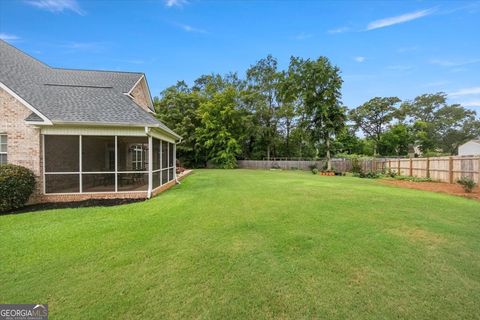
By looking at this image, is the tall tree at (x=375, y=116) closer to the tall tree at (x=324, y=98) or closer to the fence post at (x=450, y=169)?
the tall tree at (x=324, y=98)

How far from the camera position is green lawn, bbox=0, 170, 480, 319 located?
2625 mm

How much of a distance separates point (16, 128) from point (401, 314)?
11.1 meters

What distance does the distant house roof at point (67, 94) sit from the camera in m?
8.17

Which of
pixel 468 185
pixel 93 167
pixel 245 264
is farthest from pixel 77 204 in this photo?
pixel 468 185

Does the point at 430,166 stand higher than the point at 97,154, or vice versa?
the point at 97,154

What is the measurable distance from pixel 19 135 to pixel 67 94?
111 inches

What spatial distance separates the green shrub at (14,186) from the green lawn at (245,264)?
0.99 m

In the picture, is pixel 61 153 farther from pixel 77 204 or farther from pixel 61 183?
pixel 77 204

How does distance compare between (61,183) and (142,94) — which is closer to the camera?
(61,183)

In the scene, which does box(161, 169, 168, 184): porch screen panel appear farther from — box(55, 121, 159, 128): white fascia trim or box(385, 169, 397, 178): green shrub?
box(385, 169, 397, 178): green shrub

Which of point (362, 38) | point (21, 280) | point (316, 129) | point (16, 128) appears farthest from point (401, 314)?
point (316, 129)

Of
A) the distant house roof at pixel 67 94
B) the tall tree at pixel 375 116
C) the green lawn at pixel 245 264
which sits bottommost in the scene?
the green lawn at pixel 245 264

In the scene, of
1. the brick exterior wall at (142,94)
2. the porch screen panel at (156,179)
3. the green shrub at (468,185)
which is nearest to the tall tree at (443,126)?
the green shrub at (468,185)

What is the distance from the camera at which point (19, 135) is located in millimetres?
7957
